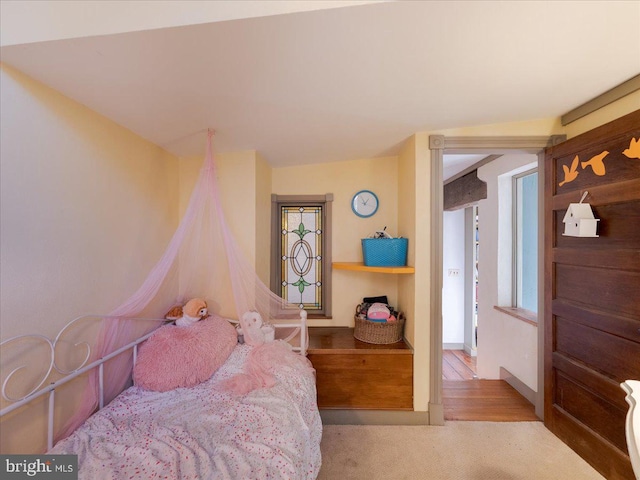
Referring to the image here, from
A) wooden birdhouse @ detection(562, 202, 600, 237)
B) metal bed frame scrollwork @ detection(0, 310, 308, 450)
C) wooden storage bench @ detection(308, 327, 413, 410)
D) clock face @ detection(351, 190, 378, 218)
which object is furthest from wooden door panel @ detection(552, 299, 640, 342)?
metal bed frame scrollwork @ detection(0, 310, 308, 450)

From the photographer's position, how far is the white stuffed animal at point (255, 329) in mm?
2014

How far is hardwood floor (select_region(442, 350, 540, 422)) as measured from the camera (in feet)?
7.53

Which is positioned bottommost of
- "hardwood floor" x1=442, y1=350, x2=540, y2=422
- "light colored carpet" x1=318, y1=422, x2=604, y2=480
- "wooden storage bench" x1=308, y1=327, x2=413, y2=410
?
"light colored carpet" x1=318, y1=422, x2=604, y2=480

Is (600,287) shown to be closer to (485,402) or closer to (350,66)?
(485,402)

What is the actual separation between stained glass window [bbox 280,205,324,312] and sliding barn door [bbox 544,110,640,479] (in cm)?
198

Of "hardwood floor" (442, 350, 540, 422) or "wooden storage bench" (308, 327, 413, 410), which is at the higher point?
"wooden storage bench" (308, 327, 413, 410)

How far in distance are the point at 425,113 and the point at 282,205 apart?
1657mm

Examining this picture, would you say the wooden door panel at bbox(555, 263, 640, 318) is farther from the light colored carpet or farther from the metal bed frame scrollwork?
the metal bed frame scrollwork

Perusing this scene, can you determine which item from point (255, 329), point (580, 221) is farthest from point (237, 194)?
point (580, 221)

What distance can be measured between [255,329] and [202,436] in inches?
33.1

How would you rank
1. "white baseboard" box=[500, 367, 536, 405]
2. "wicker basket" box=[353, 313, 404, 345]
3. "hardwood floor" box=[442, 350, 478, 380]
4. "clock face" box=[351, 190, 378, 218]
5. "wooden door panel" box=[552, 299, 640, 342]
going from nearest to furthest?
"wooden door panel" box=[552, 299, 640, 342]
"wicker basket" box=[353, 313, 404, 345]
"white baseboard" box=[500, 367, 536, 405]
"clock face" box=[351, 190, 378, 218]
"hardwood floor" box=[442, 350, 478, 380]

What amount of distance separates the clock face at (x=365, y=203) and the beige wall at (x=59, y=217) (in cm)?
188

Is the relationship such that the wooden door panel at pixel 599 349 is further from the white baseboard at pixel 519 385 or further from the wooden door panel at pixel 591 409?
the white baseboard at pixel 519 385

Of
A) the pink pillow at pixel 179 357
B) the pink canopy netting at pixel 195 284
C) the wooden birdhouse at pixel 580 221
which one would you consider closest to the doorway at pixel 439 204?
the wooden birdhouse at pixel 580 221
